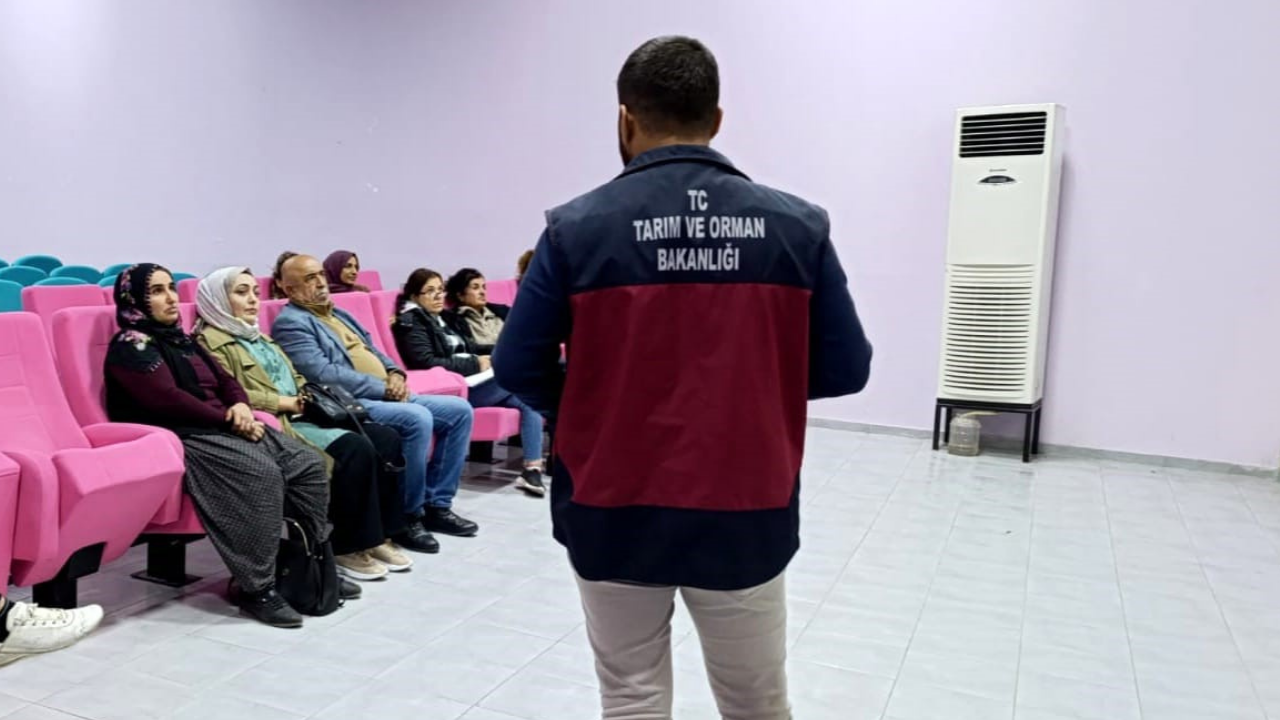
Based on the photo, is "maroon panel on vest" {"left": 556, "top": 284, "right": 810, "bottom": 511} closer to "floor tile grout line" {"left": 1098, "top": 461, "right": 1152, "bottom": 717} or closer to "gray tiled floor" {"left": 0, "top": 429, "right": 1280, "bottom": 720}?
"gray tiled floor" {"left": 0, "top": 429, "right": 1280, "bottom": 720}

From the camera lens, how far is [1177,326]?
4.83 meters

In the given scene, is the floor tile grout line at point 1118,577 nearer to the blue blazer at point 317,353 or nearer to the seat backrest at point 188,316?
the blue blazer at point 317,353

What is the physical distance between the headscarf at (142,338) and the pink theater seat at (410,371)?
104cm

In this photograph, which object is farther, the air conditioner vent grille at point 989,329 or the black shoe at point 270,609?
the air conditioner vent grille at point 989,329

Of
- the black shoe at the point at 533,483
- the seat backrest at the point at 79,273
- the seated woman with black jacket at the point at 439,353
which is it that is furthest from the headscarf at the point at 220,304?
the seat backrest at the point at 79,273

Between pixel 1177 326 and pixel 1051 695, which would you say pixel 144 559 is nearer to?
pixel 1051 695

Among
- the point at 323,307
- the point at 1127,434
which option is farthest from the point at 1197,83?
the point at 323,307

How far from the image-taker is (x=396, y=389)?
3.68m

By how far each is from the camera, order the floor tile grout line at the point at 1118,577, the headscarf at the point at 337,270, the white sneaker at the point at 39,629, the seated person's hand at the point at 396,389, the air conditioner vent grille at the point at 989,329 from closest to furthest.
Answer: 1. the white sneaker at the point at 39,629
2. the floor tile grout line at the point at 1118,577
3. the seated person's hand at the point at 396,389
4. the headscarf at the point at 337,270
5. the air conditioner vent grille at the point at 989,329

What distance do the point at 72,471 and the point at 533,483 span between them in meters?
2.02

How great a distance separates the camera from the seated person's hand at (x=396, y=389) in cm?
367

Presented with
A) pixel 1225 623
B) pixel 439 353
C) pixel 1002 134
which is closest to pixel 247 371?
pixel 439 353

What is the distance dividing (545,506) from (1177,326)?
319 cm

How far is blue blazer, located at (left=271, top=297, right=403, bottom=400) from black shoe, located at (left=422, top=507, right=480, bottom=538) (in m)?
0.47
